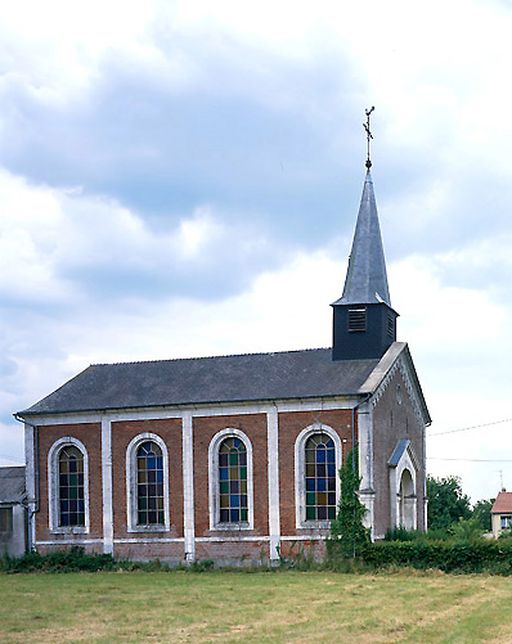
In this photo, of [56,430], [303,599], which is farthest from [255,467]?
[303,599]

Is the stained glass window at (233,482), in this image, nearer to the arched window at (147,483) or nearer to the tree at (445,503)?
the arched window at (147,483)

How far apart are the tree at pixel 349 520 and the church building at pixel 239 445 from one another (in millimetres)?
317

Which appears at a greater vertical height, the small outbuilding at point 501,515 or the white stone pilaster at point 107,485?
the white stone pilaster at point 107,485

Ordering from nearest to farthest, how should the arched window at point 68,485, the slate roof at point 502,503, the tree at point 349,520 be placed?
1. the tree at point 349,520
2. the arched window at point 68,485
3. the slate roof at point 502,503

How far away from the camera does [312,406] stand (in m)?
39.4

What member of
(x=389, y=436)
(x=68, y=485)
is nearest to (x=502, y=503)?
(x=389, y=436)

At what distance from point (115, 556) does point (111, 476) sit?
3.17 m

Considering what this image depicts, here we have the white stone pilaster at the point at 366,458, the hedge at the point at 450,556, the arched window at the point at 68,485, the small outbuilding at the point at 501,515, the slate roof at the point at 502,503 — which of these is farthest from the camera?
the slate roof at the point at 502,503

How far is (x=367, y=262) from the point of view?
43219mm

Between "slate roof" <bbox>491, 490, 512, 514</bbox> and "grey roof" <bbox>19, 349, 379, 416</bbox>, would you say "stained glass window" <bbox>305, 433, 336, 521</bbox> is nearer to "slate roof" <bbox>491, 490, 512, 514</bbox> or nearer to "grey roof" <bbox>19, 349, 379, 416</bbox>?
"grey roof" <bbox>19, 349, 379, 416</bbox>

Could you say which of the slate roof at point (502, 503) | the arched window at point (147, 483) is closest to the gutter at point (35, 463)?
the arched window at point (147, 483)

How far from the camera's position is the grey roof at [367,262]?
4228cm

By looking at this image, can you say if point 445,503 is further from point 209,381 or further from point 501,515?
point 209,381

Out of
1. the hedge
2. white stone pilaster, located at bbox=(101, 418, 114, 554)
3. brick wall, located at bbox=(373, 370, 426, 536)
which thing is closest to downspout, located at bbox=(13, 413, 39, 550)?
white stone pilaster, located at bbox=(101, 418, 114, 554)
